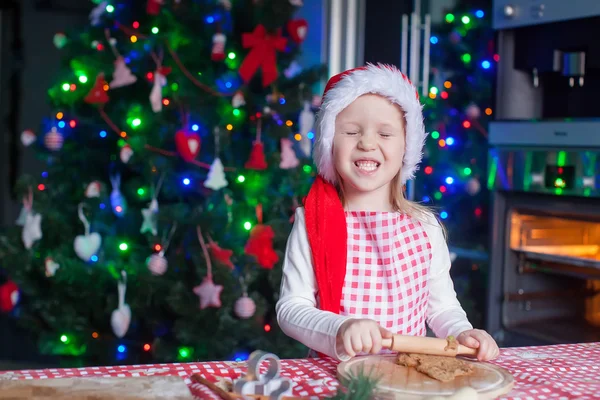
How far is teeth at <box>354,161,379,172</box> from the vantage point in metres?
1.30

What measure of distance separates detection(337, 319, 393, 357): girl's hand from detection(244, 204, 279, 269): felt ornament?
2020 millimetres

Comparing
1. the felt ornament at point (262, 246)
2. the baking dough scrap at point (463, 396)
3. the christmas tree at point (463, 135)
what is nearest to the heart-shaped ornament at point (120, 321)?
the felt ornament at point (262, 246)

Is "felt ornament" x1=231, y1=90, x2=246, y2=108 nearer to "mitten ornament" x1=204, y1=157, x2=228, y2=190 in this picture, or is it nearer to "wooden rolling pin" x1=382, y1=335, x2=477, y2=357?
"mitten ornament" x1=204, y1=157, x2=228, y2=190

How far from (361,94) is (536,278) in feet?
5.55

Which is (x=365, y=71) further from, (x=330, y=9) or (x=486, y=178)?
(x=330, y=9)

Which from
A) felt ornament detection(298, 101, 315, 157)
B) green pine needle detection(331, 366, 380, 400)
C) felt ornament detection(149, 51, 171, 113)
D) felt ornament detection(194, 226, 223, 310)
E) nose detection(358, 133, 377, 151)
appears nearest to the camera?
green pine needle detection(331, 366, 380, 400)

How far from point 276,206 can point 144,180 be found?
599mm

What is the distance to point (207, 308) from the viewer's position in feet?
10.2

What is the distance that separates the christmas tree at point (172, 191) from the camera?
3.10 m

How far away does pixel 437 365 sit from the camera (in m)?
1.00

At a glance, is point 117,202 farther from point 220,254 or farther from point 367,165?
point 367,165

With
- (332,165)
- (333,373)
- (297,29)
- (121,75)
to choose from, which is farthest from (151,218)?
(333,373)

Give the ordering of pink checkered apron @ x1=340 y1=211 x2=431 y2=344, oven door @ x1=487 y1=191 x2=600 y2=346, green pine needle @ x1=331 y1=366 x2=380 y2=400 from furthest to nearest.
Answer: oven door @ x1=487 y1=191 x2=600 y2=346, pink checkered apron @ x1=340 y1=211 x2=431 y2=344, green pine needle @ x1=331 y1=366 x2=380 y2=400

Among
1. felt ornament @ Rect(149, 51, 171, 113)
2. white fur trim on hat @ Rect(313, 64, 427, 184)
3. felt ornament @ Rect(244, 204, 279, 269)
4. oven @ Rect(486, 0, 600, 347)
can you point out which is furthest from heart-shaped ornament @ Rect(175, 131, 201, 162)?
white fur trim on hat @ Rect(313, 64, 427, 184)
